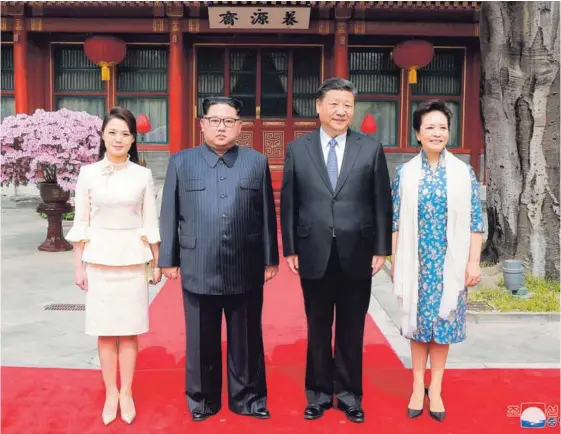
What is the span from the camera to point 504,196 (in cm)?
655

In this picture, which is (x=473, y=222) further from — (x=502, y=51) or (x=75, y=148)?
(x=75, y=148)

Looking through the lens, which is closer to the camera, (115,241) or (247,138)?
(115,241)

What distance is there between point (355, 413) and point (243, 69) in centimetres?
1055

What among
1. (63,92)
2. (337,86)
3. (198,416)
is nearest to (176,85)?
(63,92)

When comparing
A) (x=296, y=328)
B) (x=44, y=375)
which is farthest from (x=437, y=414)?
(x=44, y=375)

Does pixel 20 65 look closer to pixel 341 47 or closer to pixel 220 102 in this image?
pixel 341 47

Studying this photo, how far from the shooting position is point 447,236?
10.7ft

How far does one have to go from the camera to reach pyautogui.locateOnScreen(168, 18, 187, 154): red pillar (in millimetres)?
12086

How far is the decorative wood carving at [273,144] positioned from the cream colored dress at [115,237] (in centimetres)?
980

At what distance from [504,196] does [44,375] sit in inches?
186

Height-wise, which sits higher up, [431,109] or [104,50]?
[104,50]

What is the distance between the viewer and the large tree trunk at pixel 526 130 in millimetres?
6246

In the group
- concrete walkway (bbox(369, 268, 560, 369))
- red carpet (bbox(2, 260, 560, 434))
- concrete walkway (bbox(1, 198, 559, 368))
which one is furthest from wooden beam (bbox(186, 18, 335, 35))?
red carpet (bbox(2, 260, 560, 434))

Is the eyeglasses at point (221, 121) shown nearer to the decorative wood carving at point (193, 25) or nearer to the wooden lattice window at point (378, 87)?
the decorative wood carving at point (193, 25)
